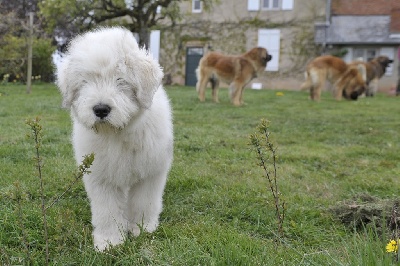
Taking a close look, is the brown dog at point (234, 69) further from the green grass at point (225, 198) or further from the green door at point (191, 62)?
the green door at point (191, 62)

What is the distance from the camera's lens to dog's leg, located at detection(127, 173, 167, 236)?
10.6 ft

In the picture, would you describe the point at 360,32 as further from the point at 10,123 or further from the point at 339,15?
the point at 10,123

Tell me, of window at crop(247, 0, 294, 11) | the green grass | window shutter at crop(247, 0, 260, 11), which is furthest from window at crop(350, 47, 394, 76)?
the green grass

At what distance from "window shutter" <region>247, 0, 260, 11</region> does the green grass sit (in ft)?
76.3

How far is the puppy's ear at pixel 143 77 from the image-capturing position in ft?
9.53

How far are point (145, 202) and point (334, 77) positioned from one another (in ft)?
49.3

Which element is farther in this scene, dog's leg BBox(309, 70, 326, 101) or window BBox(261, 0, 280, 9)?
window BBox(261, 0, 280, 9)

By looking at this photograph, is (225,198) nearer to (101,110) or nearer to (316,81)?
(101,110)

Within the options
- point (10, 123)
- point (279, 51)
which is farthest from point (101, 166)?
point (279, 51)

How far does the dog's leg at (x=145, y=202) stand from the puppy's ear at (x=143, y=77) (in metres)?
0.64

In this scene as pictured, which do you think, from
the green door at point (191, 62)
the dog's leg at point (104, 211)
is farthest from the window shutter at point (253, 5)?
the dog's leg at point (104, 211)

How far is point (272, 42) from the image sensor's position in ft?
98.7

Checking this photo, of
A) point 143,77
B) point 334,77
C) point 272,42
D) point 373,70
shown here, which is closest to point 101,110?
point 143,77

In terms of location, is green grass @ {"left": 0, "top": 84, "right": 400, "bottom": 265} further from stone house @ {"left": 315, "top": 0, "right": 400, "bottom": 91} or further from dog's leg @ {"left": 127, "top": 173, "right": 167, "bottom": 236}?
stone house @ {"left": 315, "top": 0, "right": 400, "bottom": 91}
